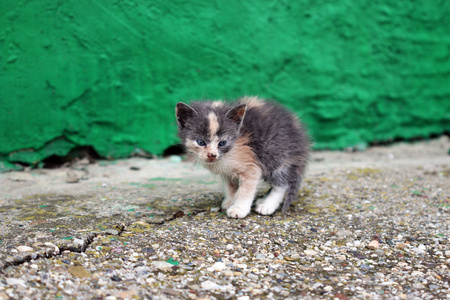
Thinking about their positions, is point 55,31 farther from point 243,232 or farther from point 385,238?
point 385,238

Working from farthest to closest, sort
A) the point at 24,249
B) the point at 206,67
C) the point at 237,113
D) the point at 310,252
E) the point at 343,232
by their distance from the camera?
the point at 206,67, the point at 237,113, the point at 343,232, the point at 310,252, the point at 24,249

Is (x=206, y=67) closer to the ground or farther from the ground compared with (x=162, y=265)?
farther from the ground

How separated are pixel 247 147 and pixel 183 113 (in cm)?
56

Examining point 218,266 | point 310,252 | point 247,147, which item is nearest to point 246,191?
point 247,147

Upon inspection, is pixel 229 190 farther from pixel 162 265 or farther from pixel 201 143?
pixel 162 265

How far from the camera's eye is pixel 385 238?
10.3ft

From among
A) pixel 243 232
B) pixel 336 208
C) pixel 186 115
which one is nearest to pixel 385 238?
pixel 336 208

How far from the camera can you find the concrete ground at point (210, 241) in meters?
2.41

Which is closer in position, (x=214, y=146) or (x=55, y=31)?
(x=214, y=146)

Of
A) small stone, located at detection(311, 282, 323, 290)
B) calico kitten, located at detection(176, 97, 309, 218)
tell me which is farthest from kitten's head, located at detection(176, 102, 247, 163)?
small stone, located at detection(311, 282, 323, 290)

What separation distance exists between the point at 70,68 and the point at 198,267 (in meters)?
3.08

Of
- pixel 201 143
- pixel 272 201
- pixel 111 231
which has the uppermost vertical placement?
pixel 201 143

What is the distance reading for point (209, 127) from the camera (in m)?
3.25

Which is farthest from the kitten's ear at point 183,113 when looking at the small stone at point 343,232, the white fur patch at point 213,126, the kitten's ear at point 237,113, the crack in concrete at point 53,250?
the small stone at point 343,232
